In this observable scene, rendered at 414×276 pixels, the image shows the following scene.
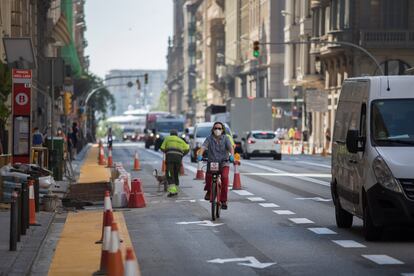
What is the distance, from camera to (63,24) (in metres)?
84.1

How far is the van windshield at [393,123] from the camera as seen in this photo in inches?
735

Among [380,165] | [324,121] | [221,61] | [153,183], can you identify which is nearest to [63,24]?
[324,121]

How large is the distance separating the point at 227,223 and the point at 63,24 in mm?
62708

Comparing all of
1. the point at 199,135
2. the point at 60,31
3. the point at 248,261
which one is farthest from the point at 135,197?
the point at 60,31

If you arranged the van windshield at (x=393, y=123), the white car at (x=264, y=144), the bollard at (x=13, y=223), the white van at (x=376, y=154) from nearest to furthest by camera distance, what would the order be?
the bollard at (x=13, y=223) < the white van at (x=376, y=154) < the van windshield at (x=393, y=123) < the white car at (x=264, y=144)

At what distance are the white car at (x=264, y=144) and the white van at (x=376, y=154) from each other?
46.8 m

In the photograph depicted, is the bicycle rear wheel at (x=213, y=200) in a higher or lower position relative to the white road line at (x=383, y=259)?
higher

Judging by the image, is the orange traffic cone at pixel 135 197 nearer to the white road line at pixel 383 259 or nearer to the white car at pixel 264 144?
the white road line at pixel 383 259

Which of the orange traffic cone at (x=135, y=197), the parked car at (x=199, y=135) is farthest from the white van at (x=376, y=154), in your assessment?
the parked car at (x=199, y=135)

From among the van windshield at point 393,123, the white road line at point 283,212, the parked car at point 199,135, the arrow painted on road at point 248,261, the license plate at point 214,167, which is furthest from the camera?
the parked car at point 199,135

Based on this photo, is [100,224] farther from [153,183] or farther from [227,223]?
[153,183]

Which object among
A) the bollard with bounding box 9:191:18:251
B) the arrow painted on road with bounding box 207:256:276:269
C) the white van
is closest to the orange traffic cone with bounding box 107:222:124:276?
the arrow painted on road with bounding box 207:256:276:269

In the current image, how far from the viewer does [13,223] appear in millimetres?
16562

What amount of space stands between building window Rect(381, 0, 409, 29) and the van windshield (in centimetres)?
6495
